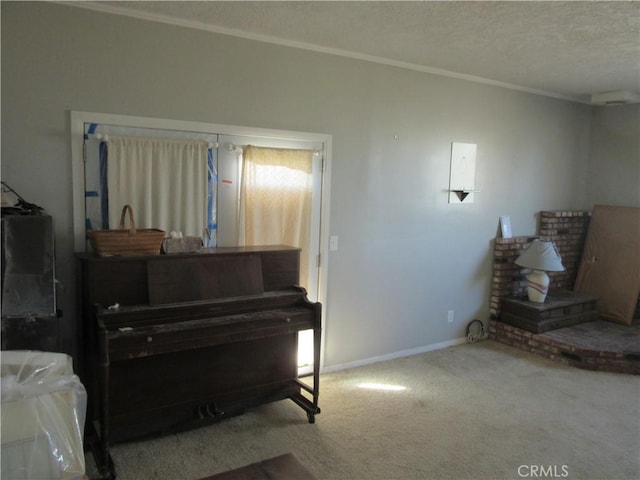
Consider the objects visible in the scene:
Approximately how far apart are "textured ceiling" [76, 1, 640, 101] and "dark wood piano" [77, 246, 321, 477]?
4.88 ft

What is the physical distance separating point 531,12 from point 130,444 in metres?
3.46

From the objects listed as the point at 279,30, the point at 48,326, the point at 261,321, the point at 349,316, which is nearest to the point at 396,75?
the point at 279,30

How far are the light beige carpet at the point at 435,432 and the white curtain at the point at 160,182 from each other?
1.36 m

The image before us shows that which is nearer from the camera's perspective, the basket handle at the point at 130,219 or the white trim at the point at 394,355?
the basket handle at the point at 130,219

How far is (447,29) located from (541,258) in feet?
8.17

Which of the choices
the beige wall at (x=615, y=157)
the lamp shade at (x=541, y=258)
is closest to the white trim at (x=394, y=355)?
the lamp shade at (x=541, y=258)

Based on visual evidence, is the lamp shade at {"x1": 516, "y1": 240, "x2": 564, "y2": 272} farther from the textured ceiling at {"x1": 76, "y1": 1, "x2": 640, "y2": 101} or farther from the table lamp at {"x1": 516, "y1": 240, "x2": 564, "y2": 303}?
the textured ceiling at {"x1": 76, "y1": 1, "x2": 640, "y2": 101}

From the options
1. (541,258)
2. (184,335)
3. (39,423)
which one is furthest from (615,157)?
(39,423)

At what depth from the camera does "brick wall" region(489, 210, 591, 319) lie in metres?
4.80

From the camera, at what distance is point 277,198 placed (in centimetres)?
344

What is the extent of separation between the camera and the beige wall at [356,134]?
8.90 feet

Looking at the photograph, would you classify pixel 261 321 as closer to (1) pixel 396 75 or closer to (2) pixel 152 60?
(2) pixel 152 60

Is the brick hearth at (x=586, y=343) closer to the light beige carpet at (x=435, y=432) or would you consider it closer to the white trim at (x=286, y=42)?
the light beige carpet at (x=435, y=432)

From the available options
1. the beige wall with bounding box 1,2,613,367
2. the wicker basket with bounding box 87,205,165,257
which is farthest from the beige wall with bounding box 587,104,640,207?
the wicker basket with bounding box 87,205,165,257
